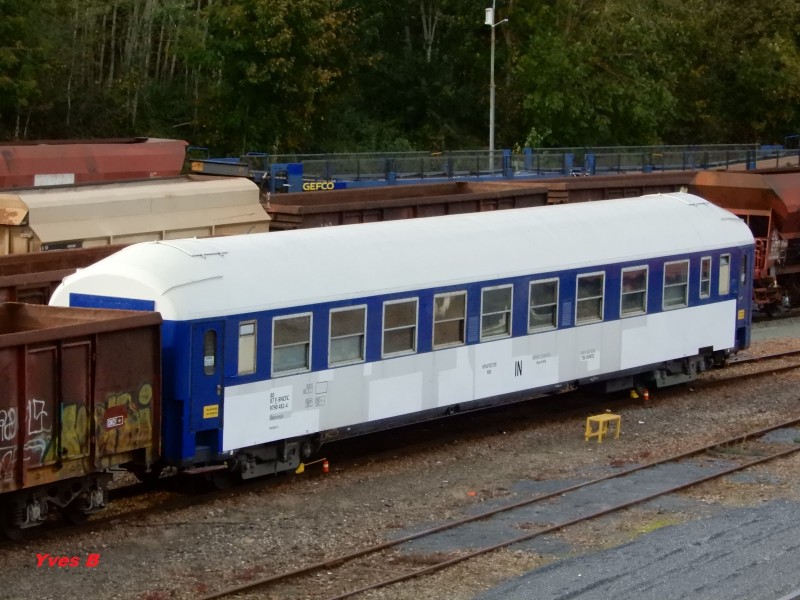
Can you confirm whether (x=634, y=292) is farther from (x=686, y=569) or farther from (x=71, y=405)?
(x=71, y=405)

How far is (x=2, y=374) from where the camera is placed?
11539 mm

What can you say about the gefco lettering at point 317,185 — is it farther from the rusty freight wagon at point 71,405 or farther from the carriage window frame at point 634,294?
the rusty freight wagon at point 71,405

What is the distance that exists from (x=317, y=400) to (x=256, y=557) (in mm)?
2988

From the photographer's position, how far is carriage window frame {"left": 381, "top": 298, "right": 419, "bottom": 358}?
51.2 feet

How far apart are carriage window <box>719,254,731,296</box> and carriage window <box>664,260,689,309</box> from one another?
3.51 feet

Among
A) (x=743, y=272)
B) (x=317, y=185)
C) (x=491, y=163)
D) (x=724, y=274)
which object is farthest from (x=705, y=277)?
(x=491, y=163)

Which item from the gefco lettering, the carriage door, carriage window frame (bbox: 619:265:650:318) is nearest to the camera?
the carriage door

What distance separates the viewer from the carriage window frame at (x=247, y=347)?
13.9 meters

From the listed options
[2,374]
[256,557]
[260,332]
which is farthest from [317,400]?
[2,374]

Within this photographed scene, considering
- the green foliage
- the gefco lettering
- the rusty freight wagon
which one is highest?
the green foliage

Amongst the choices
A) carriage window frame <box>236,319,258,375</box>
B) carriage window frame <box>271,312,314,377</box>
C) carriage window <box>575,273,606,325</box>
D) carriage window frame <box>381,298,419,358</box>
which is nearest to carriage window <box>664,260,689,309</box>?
carriage window <box>575,273,606,325</box>

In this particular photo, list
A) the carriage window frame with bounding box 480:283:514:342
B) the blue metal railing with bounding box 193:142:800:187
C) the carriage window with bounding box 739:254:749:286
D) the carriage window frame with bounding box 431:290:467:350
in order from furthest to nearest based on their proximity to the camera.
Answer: the blue metal railing with bounding box 193:142:800:187, the carriage window with bounding box 739:254:749:286, the carriage window frame with bounding box 480:283:514:342, the carriage window frame with bounding box 431:290:467:350

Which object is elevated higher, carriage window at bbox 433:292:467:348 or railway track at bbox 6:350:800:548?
carriage window at bbox 433:292:467:348

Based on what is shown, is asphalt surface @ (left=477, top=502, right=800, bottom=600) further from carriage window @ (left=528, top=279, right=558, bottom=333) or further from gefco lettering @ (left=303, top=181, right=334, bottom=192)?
gefco lettering @ (left=303, top=181, right=334, bottom=192)
